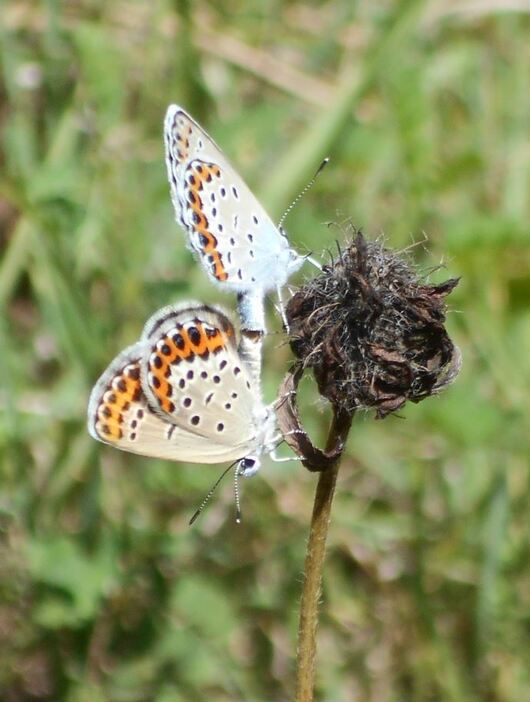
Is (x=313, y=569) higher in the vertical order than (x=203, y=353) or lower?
lower

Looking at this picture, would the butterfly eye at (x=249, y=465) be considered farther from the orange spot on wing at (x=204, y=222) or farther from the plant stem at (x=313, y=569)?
the plant stem at (x=313, y=569)

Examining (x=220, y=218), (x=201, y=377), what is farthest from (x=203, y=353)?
(x=220, y=218)

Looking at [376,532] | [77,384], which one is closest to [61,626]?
[77,384]

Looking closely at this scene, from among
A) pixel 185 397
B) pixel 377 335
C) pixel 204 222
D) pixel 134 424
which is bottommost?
pixel 134 424

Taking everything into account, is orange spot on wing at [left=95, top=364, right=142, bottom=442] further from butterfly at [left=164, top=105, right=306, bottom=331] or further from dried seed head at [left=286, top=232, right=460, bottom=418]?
dried seed head at [left=286, top=232, right=460, bottom=418]

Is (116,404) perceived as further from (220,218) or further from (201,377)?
(220,218)

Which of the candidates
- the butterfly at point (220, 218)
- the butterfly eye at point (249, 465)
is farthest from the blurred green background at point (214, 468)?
the butterfly eye at point (249, 465)

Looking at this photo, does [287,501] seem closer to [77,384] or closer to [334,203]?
[77,384]
